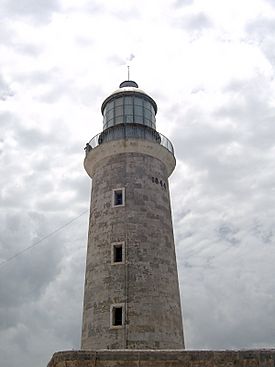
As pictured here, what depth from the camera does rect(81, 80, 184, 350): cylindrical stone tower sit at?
1559cm

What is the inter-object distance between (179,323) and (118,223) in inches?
176

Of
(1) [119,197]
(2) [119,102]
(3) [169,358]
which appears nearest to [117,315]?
(1) [119,197]

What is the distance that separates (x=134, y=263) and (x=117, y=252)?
2.83ft

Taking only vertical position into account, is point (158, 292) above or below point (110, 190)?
below

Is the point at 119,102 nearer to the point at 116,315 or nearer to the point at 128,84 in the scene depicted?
the point at 128,84

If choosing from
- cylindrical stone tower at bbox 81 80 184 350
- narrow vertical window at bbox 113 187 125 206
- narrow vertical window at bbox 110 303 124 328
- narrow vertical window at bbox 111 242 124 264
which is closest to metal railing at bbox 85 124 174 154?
cylindrical stone tower at bbox 81 80 184 350

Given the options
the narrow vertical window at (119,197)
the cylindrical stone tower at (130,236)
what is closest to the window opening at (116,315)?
the cylindrical stone tower at (130,236)

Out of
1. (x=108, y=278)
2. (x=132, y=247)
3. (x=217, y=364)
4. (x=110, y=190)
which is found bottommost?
(x=217, y=364)

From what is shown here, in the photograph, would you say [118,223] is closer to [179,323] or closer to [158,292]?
[158,292]

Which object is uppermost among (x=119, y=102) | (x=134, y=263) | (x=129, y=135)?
(x=119, y=102)

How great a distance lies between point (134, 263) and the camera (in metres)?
16.4

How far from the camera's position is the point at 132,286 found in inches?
629

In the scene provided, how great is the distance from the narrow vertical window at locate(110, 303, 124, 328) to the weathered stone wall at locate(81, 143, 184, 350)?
0.13 m

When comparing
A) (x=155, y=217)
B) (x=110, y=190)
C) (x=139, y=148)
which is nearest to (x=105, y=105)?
(x=139, y=148)
